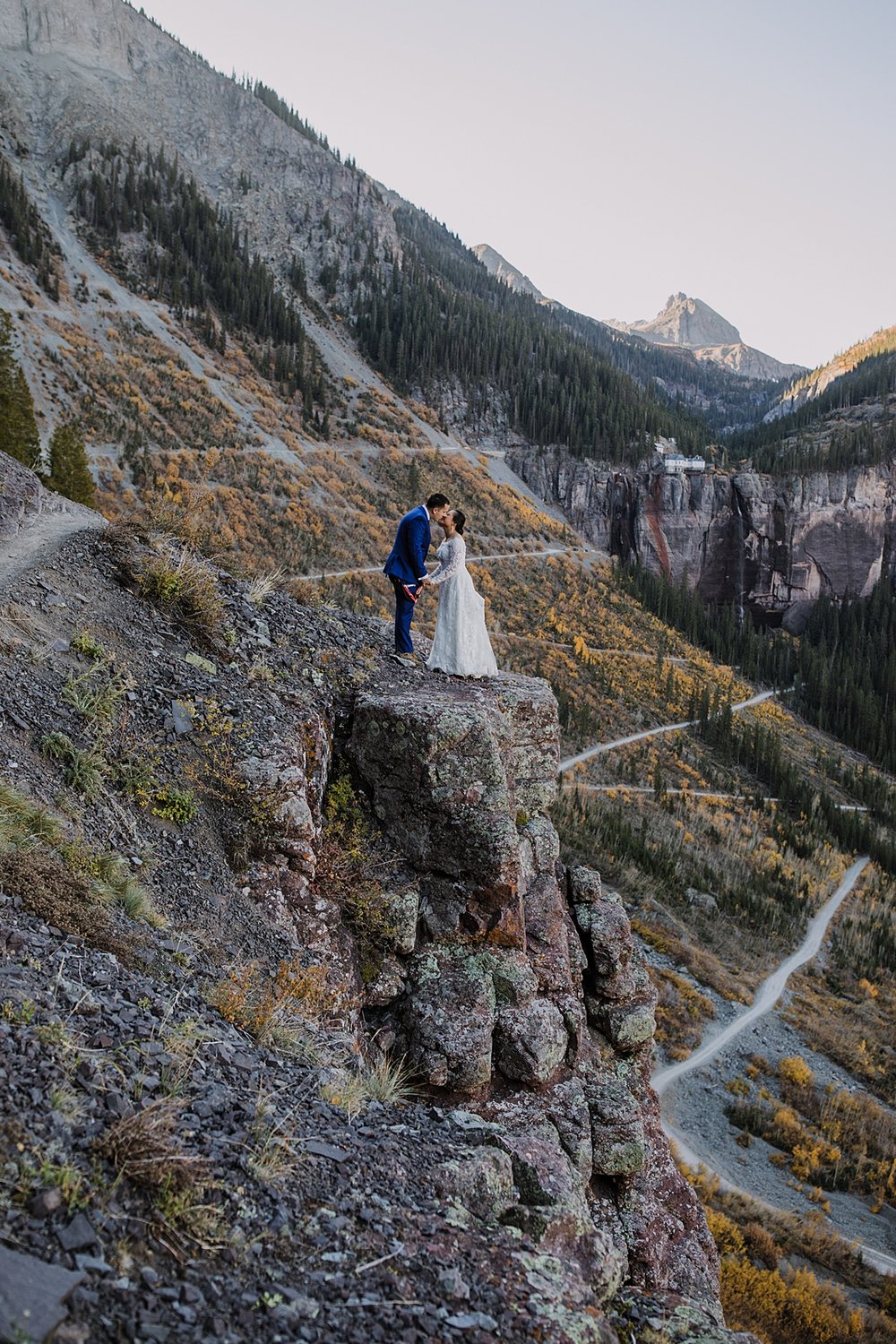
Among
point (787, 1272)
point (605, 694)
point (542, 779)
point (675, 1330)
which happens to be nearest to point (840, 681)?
point (605, 694)

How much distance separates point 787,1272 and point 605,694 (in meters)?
36.2

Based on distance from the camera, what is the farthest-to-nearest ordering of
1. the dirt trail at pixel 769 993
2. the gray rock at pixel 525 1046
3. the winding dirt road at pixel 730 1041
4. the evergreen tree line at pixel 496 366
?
1. the evergreen tree line at pixel 496 366
2. the dirt trail at pixel 769 993
3. the winding dirt road at pixel 730 1041
4. the gray rock at pixel 525 1046

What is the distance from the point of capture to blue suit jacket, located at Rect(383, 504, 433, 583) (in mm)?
9602

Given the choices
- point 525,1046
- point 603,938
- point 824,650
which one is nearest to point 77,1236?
point 525,1046

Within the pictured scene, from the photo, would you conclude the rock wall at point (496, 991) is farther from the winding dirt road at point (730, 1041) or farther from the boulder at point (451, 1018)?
the winding dirt road at point (730, 1041)

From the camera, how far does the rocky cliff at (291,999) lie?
2805 millimetres

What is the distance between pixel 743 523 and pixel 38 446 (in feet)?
283

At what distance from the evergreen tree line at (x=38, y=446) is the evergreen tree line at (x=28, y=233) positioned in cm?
2943

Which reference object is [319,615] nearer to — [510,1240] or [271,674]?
[271,674]

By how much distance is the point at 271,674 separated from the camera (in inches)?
319

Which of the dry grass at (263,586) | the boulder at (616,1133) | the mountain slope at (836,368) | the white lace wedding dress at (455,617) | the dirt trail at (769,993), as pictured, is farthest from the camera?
the mountain slope at (836,368)

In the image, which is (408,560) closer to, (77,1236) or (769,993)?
(77,1236)

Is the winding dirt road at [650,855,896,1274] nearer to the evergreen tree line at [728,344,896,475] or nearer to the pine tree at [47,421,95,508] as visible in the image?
the pine tree at [47,421,95,508]

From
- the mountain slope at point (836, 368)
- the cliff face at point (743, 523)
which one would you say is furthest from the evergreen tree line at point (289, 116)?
the mountain slope at point (836, 368)
